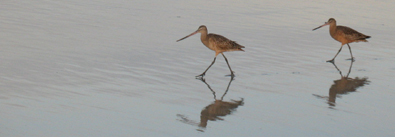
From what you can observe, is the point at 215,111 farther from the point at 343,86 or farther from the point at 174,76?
the point at 343,86

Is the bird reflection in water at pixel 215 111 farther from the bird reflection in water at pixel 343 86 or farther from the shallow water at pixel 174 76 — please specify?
the bird reflection in water at pixel 343 86

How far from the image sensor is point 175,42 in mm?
12258

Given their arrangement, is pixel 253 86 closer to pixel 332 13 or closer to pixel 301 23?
pixel 301 23

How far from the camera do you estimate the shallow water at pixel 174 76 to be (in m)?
6.91

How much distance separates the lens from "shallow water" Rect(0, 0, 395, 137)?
691 centimetres

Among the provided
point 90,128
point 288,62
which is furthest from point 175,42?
point 90,128

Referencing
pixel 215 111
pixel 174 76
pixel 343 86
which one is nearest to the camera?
pixel 215 111

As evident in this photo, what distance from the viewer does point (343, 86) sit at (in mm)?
9547

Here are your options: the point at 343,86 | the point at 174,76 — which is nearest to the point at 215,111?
the point at 174,76

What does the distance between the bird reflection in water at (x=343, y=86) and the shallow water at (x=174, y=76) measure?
17 mm

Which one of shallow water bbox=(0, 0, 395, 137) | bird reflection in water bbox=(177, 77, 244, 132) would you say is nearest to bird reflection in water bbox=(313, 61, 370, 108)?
shallow water bbox=(0, 0, 395, 137)

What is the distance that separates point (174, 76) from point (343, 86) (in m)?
2.48

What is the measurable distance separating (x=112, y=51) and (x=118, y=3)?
6.59 meters

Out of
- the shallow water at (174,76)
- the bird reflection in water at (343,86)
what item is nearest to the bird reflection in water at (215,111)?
the shallow water at (174,76)
